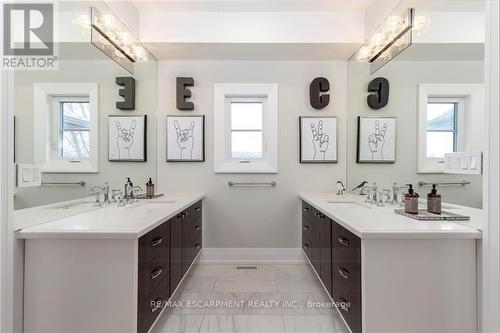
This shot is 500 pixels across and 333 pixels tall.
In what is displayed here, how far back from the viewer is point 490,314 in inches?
47.4

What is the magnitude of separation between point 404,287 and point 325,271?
0.76 metres

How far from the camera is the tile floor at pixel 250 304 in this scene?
5.96 ft

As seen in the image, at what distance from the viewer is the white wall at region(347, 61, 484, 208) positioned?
1449mm

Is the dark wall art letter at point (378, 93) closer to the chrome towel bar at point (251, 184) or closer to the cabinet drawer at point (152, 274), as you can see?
the chrome towel bar at point (251, 184)

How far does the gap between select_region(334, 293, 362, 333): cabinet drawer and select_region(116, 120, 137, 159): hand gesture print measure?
82.9 inches

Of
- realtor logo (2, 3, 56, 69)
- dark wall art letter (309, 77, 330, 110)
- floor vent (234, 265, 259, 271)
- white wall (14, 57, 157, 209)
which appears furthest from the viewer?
dark wall art letter (309, 77, 330, 110)

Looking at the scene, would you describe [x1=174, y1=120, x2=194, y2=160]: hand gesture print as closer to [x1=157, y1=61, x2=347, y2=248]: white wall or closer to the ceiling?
[x1=157, y1=61, x2=347, y2=248]: white wall

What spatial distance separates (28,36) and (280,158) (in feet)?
7.84

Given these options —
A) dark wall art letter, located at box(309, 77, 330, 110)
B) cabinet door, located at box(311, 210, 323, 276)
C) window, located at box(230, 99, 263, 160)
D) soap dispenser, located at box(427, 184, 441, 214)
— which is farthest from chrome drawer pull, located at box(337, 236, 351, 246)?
dark wall art letter, located at box(309, 77, 330, 110)

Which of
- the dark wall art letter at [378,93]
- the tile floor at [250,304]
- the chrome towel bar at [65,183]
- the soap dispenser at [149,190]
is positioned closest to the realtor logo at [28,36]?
the chrome towel bar at [65,183]

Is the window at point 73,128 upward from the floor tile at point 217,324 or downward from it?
upward

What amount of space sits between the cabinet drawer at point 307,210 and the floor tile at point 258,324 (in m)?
0.98

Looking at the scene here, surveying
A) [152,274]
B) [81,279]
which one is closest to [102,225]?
[81,279]

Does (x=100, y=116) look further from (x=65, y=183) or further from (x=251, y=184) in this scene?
(x=251, y=184)
